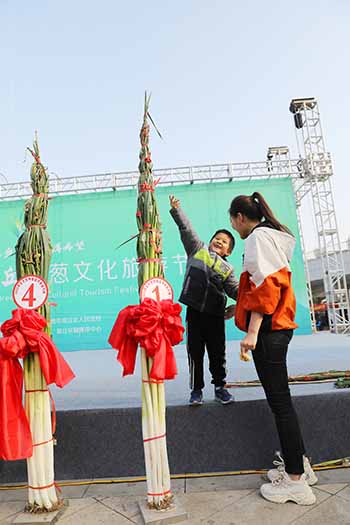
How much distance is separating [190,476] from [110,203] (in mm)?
5729

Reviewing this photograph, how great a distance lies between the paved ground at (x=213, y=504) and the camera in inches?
44.0

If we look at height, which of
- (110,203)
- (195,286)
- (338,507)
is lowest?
(338,507)

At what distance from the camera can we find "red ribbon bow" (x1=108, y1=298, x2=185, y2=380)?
1.20 meters

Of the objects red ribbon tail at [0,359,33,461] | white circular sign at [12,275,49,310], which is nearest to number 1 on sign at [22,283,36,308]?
white circular sign at [12,275,49,310]

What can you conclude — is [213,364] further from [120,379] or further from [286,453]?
[120,379]

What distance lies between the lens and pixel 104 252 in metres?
6.50

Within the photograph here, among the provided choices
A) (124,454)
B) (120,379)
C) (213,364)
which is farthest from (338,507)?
(120,379)

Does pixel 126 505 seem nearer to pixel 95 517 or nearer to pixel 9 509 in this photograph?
pixel 95 517

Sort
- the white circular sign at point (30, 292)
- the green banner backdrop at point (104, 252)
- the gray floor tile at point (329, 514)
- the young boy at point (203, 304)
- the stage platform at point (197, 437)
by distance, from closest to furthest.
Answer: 1. the gray floor tile at point (329, 514)
2. the white circular sign at point (30, 292)
3. the stage platform at point (197, 437)
4. the young boy at point (203, 304)
5. the green banner backdrop at point (104, 252)

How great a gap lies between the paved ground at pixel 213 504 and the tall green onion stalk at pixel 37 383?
106 mm

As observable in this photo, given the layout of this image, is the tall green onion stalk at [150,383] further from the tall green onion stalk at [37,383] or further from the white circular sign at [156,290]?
the tall green onion stalk at [37,383]

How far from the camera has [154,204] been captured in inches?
54.4

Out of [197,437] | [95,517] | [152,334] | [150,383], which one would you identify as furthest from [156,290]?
[95,517]

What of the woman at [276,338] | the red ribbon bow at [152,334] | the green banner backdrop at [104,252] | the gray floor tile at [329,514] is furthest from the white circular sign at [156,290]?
the green banner backdrop at [104,252]
